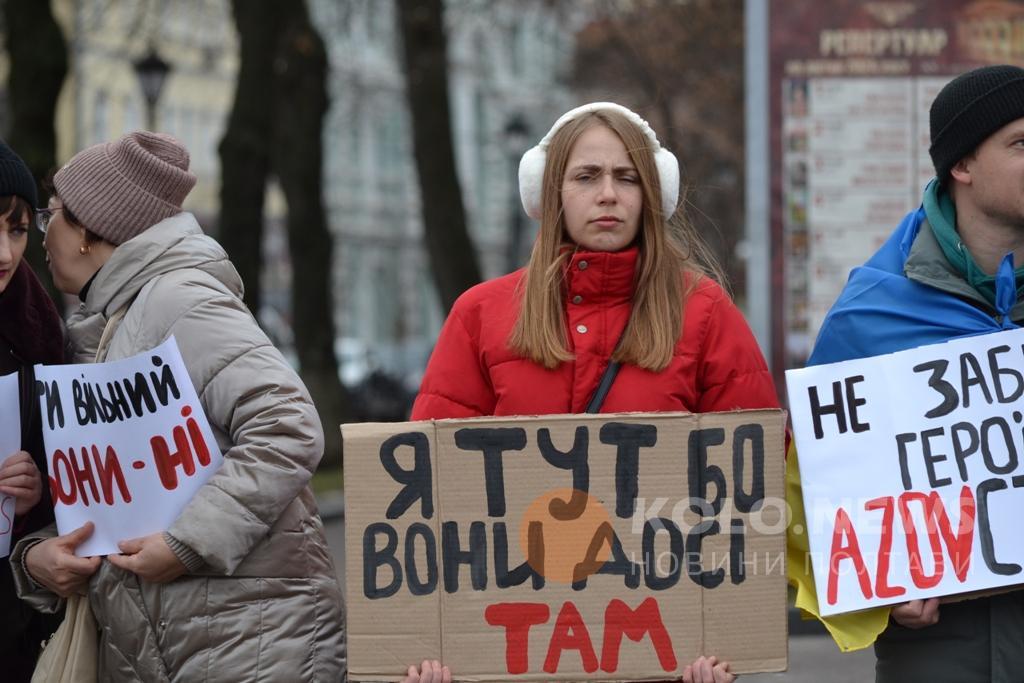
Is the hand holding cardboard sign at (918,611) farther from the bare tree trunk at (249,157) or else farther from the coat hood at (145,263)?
the bare tree trunk at (249,157)

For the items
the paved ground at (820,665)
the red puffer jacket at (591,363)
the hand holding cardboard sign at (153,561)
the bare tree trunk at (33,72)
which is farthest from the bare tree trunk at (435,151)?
the hand holding cardboard sign at (153,561)

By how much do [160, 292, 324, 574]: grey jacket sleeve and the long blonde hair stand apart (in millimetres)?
504

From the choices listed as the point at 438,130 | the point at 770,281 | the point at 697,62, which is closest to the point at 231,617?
the point at 770,281

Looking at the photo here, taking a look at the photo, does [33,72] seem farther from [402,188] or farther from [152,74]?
[402,188]

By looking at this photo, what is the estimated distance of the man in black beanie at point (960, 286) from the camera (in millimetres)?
3646

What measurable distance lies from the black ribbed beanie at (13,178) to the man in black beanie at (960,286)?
1831 millimetres

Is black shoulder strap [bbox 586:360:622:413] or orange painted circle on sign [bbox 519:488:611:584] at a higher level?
black shoulder strap [bbox 586:360:622:413]

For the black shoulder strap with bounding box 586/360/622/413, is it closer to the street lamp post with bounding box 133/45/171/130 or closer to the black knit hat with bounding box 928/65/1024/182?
the black knit hat with bounding box 928/65/1024/182

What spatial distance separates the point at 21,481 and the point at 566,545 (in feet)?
4.24

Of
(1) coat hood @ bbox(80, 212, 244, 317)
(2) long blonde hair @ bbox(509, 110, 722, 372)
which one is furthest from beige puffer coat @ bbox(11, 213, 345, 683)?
(2) long blonde hair @ bbox(509, 110, 722, 372)

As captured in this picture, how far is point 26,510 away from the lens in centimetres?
402

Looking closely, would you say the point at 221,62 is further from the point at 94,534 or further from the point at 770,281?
the point at 94,534

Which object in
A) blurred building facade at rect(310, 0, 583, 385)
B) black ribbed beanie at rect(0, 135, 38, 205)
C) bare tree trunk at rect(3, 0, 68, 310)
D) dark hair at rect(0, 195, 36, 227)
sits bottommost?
blurred building facade at rect(310, 0, 583, 385)

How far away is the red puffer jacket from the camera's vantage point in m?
3.72
